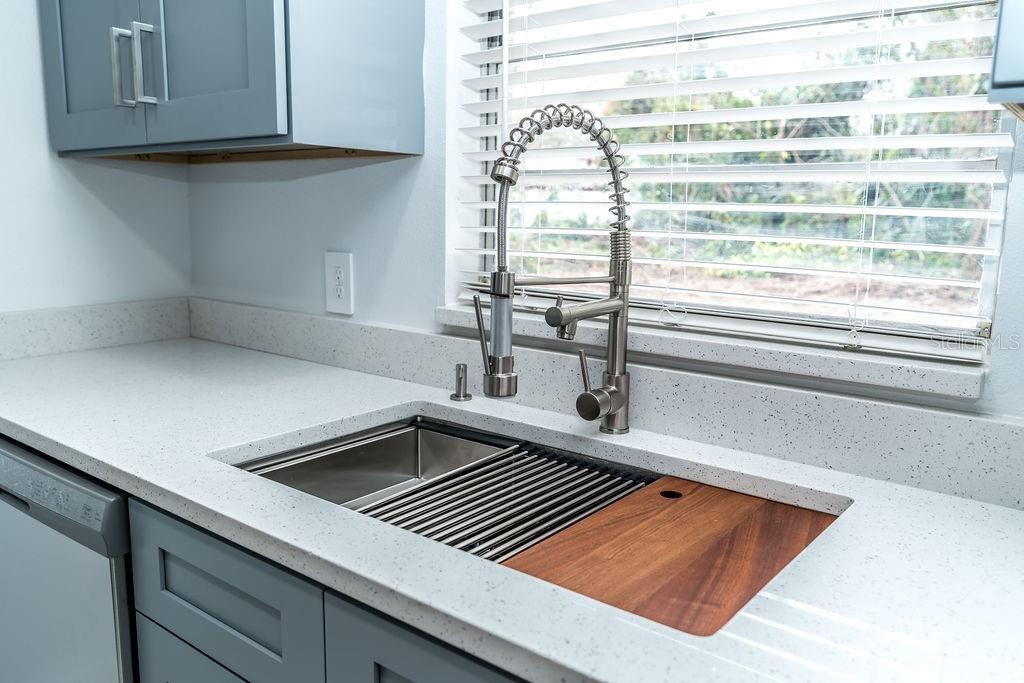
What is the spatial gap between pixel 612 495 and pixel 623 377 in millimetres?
205

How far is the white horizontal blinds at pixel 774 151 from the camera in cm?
104

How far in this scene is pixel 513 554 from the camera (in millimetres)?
908

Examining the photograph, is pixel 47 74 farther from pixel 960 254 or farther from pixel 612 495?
pixel 960 254

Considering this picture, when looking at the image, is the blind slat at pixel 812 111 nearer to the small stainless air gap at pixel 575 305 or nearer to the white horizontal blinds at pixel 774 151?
the white horizontal blinds at pixel 774 151

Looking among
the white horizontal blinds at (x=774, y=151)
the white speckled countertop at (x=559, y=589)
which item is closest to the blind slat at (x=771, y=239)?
the white horizontal blinds at (x=774, y=151)

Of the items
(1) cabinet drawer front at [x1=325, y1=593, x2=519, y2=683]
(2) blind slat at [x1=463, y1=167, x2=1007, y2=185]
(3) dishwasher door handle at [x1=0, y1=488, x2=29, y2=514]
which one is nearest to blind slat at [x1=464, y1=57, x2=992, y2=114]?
(2) blind slat at [x1=463, y1=167, x2=1007, y2=185]

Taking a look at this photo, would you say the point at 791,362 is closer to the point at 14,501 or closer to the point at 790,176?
the point at 790,176

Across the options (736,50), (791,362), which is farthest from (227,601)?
(736,50)

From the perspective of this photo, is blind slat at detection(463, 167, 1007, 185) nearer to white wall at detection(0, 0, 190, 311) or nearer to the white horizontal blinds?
the white horizontal blinds

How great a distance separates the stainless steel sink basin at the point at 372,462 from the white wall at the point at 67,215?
1.04 metres

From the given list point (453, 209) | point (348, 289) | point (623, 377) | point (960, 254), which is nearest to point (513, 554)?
point (623, 377)

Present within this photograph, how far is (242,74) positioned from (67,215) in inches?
33.5

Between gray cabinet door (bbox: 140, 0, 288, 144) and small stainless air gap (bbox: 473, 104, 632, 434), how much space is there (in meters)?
0.45

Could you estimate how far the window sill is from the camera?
1018 millimetres
